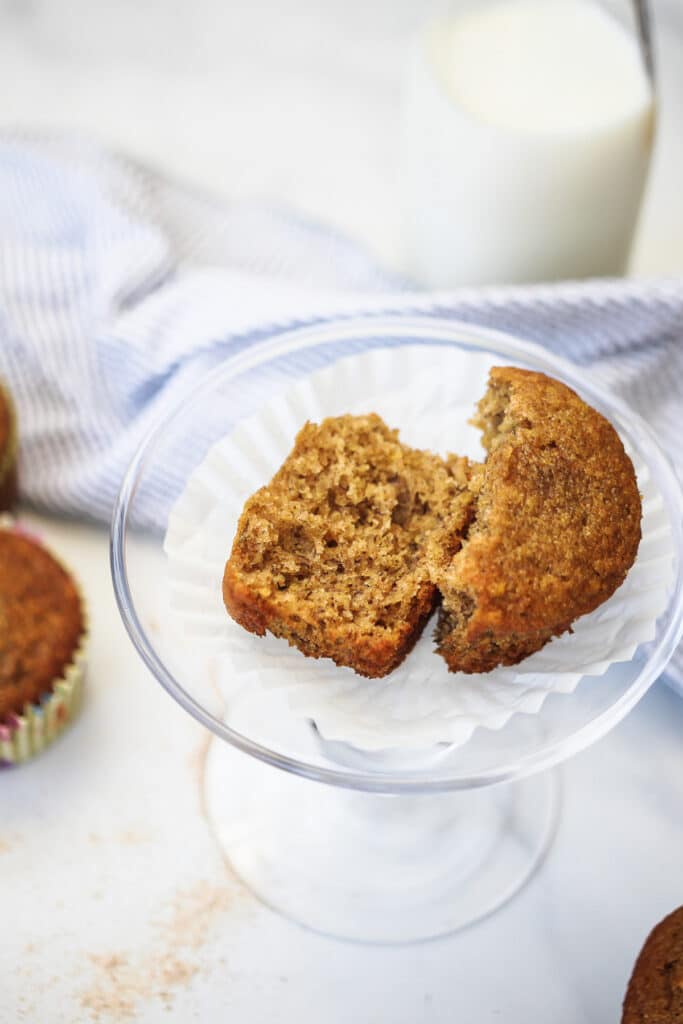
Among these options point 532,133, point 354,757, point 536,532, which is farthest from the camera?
point 532,133

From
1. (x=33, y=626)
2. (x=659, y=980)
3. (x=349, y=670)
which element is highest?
Answer: (x=349, y=670)

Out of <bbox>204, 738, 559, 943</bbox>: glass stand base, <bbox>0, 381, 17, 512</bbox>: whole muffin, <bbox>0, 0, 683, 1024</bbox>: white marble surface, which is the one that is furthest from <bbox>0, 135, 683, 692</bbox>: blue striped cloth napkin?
<bbox>204, 738, 559, 943</bbox>: glass stand base

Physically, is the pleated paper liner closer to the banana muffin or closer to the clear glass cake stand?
the banana muffin

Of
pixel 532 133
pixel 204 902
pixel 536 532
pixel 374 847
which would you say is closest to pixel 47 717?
pixel 204 902

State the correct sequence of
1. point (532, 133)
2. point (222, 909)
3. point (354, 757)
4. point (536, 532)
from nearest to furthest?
point (536, 532)
point (354, 757)
point (222, 909)
point (532, 133)

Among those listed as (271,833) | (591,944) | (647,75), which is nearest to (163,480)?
(271,833)

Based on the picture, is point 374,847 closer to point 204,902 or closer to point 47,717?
point 204,902

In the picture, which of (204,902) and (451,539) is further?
(204,902)
